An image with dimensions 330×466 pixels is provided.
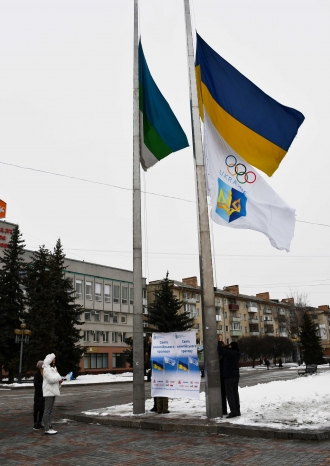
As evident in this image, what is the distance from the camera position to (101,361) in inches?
2514

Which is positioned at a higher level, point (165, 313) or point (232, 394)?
point (165, 313)

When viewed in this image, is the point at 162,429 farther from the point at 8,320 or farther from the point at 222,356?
the point at 8,320

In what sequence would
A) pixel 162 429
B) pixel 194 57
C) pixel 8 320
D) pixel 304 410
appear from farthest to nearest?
pixel 8 320 → pixel 194 57 → pixel 304 410 → pixel 162 429

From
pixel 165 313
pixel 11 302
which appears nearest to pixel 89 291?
pixel 165 313

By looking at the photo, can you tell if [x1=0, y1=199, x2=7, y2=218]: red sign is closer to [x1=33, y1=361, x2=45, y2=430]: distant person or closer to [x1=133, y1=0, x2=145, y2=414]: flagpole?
[x1=133, y1=0, x2=145, y2=414]: flagpole

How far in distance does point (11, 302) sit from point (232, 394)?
34.5 metres

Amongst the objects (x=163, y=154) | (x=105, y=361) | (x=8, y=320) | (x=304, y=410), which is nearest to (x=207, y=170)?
(x=163, y=154)

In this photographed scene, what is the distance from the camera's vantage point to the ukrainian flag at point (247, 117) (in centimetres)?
1253

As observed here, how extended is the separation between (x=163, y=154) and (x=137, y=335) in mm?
5426

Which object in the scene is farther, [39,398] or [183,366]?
[183,366]

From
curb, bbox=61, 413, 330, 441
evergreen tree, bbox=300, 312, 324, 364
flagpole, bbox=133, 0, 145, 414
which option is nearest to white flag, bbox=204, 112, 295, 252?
flagpole, bbox=133, 0, 145, 414

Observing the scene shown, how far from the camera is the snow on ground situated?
31.2ft

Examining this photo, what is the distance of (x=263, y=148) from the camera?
1254 cm

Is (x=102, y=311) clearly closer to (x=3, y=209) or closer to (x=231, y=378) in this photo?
(x=3, y=209)
